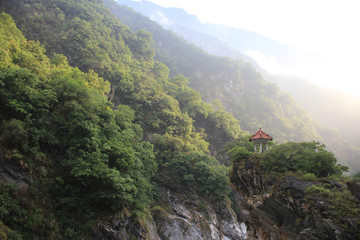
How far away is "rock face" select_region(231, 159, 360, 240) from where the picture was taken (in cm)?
1018

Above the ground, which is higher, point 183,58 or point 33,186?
point 183,58

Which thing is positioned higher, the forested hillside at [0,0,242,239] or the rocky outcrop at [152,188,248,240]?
the forested hillside at [0,0,242,239]

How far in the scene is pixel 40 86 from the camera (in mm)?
18844

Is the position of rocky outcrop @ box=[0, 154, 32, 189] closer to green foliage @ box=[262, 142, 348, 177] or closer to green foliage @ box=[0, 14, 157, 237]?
green foliage @ box=[0, 14, 157, 237]

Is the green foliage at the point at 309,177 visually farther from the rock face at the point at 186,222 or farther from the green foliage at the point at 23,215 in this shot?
the green foliage at the point at 23,215

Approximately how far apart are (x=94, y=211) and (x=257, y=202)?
34.3 feet

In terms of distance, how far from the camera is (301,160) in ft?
43.4

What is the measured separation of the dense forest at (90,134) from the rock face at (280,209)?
989mm

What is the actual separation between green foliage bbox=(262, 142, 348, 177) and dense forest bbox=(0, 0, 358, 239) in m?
0.07

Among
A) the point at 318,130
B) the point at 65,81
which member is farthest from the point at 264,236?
the point at 318,130

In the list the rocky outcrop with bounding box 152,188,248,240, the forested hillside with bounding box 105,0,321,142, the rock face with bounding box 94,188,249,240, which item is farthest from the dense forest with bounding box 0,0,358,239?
the forested hillside with bounding box 105,0,321,142

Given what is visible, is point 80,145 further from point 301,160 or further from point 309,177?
point 309,177

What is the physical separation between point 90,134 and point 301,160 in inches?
535

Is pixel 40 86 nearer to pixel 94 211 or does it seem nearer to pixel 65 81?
pixel 65 81
